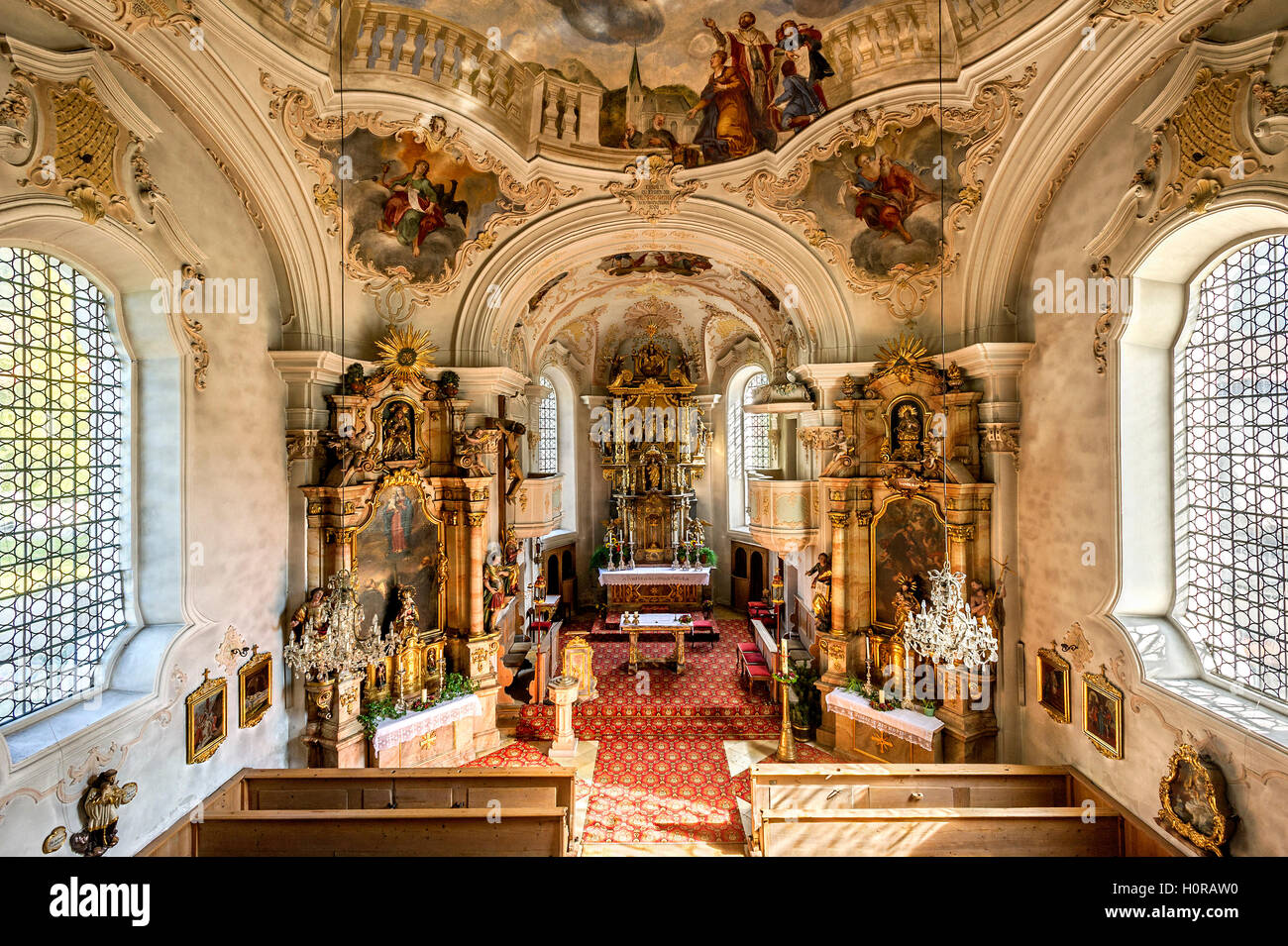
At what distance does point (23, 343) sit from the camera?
17.7ft

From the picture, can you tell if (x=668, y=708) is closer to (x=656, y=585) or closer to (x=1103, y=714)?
(x=656, y=585)

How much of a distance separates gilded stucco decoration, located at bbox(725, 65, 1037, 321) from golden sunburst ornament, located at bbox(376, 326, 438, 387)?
5.59 m

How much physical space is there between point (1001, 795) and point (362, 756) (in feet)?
28.5

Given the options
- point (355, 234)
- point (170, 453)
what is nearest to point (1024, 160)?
A: point (355, 234)

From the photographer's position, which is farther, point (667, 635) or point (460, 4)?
point (667, 635)

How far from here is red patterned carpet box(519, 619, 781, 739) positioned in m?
10.9

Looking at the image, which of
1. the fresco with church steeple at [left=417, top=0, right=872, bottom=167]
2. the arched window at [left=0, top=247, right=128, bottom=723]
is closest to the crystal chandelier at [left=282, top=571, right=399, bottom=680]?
the arched window at [left=0, top=247, right=128, bottom=723]

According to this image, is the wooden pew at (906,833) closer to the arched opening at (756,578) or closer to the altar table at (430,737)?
the altar table at (430,737)

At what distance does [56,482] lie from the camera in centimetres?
563

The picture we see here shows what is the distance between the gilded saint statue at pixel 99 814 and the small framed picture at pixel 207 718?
94 centimetres

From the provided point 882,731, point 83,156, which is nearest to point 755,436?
point 882,731

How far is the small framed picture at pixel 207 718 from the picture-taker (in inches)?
252

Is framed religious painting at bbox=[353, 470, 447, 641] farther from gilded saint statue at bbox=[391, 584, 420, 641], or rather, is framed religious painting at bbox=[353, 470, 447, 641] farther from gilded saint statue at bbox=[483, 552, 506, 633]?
gilded saint statue at bbox=[483, 552, 506, 633]

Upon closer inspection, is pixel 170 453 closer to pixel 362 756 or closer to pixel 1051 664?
pixel 362 756
